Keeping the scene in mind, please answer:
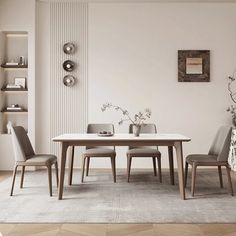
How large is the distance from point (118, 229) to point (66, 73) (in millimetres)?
4000

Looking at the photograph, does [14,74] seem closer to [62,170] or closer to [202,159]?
[62,170]

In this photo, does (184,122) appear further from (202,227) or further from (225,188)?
(202,227)

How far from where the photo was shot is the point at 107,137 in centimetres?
465

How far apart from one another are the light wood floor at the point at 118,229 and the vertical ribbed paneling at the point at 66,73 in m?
3.47

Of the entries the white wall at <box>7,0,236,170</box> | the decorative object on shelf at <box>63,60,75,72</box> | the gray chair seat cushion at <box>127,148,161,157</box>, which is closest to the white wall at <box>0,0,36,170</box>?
the white wall at <box>7,0,236,170</box>

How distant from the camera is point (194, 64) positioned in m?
6.77

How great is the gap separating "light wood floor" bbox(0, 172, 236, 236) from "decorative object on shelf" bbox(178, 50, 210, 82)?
3.73m

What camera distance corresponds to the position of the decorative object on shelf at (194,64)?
22.2 feet

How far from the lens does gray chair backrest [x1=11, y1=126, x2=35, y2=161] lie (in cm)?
467

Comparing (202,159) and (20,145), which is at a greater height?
(20,145)

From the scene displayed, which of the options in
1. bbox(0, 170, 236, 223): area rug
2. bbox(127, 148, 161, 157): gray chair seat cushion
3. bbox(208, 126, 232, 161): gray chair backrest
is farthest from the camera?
bbox(127, 148, 161, 157): gray chair seat cushion

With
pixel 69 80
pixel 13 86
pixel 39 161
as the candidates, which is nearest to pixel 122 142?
pixel 39 161

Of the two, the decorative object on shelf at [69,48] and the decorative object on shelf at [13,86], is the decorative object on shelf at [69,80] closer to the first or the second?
the decorative object on shelf at [69,48]

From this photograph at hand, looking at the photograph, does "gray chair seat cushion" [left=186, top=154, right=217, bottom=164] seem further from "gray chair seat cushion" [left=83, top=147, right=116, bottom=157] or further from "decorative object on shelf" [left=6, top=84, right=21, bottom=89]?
"decorative object on shelf" [left=6, top=84, right=21, bottom=89]
